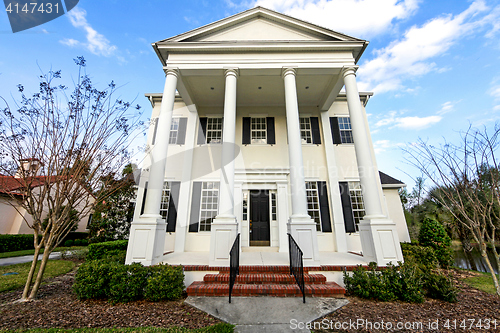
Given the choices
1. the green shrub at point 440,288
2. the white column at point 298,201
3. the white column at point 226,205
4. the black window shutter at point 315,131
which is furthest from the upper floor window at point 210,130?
the green shrub at point 440,288

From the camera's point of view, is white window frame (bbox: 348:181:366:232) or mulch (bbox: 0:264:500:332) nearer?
mulch (bbox: 0:264:500:332)

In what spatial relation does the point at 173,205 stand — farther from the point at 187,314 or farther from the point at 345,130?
the point at 345,130

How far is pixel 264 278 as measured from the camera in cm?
458

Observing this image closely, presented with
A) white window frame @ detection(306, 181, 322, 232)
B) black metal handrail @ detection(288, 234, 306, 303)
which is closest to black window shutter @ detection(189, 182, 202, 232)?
black metal handrail @ detection(288, 234, 306, 303)

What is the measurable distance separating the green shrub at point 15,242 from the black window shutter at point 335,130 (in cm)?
1846

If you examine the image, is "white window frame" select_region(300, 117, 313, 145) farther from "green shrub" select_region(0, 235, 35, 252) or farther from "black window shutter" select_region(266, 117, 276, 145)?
"green shrub" select_region(0, 235, 35, 252)

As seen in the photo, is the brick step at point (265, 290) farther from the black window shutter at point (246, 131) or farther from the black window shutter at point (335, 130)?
the black window shutter at point (335, 130)

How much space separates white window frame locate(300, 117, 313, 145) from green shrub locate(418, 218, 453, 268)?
6009mm

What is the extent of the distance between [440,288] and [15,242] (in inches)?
759

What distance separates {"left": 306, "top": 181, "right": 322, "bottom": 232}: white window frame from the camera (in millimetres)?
8423

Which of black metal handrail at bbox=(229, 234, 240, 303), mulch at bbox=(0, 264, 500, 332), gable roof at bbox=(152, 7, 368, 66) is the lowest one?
mulch at bbox=(0, 264, 500, 332)

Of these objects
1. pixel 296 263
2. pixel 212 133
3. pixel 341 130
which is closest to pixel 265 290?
pixel 296 263

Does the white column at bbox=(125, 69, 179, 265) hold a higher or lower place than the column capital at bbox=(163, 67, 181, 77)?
lower

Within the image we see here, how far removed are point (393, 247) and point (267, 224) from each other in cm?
444
